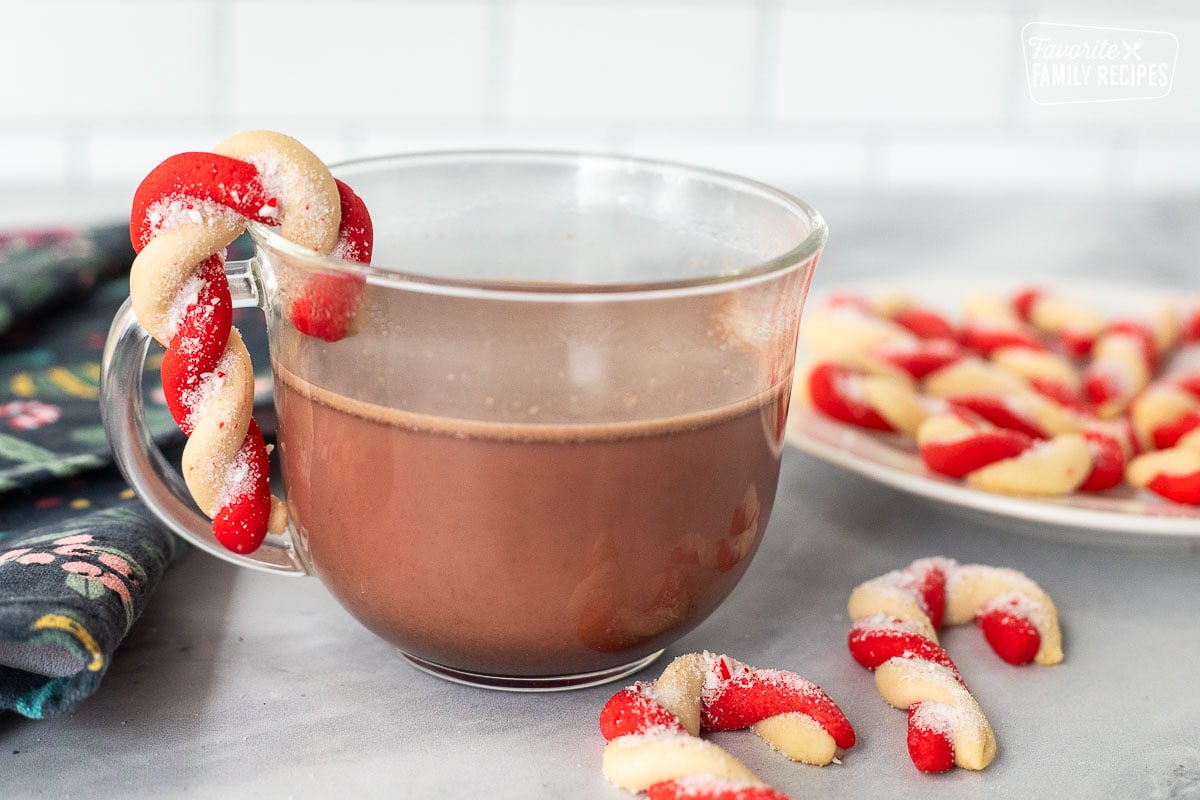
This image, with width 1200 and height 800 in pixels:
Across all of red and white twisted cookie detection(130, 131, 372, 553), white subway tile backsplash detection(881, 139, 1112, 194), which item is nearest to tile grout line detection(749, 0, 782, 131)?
white subway tile backsplash detection(881, 139, 1112, 194)

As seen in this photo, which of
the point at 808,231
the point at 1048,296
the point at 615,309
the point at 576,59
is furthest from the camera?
the point at 576,59

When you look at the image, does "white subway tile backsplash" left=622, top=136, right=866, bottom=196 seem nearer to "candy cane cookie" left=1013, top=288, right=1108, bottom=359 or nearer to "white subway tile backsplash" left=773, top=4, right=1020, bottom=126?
"white subway tile backsplash" left=773, top=4, right=1020, bottom=126

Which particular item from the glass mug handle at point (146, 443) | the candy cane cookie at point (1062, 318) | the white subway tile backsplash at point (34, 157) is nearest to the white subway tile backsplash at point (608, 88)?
the white subway tile backsplash at point (34, 157)

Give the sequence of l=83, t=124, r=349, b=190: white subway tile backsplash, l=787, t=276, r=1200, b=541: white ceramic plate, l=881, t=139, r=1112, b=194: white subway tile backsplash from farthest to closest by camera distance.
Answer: l=881, t=139, r=1112, b=194: white subway tile backsplash < l=83, t=124, r=349, b=190: white subway tile backsplash < l=787, t=276, r=1200, b=541: white ceramic plate

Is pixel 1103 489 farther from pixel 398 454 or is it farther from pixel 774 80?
pixel 774 80

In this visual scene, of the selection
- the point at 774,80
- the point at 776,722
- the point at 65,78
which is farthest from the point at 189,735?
the point at 774,80

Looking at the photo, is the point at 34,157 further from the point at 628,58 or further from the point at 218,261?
A: the point at 218,261
